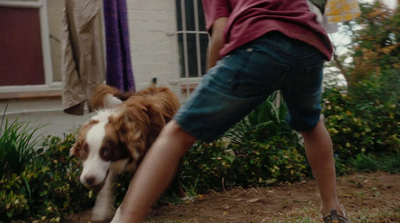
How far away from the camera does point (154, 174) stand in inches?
82.9

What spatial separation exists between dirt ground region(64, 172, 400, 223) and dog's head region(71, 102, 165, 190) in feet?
2.10

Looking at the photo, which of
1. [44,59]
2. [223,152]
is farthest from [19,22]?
[223,152]

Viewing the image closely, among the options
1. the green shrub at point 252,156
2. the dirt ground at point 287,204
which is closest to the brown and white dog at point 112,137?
the dirt ground at point 287,204

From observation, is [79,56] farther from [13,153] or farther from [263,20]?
[263,20]

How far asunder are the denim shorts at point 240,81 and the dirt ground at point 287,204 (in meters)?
1.62

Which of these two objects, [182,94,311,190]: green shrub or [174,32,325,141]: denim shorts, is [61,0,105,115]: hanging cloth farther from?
[174,32,325,141]: denim shorts

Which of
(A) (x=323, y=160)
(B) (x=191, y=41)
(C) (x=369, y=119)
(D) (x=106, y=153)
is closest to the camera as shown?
(A) (x=323, y=160)

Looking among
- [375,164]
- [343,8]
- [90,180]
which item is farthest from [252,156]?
[343,8]

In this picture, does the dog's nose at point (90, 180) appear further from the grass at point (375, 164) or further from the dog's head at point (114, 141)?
the grass at point (375, 164)

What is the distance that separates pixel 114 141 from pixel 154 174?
1541 mm

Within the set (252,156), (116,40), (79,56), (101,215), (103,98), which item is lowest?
(101,215)

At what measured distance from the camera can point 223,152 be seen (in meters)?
4.86

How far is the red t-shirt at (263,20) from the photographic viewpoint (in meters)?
2.18

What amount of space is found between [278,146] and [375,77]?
1937 millimetres
